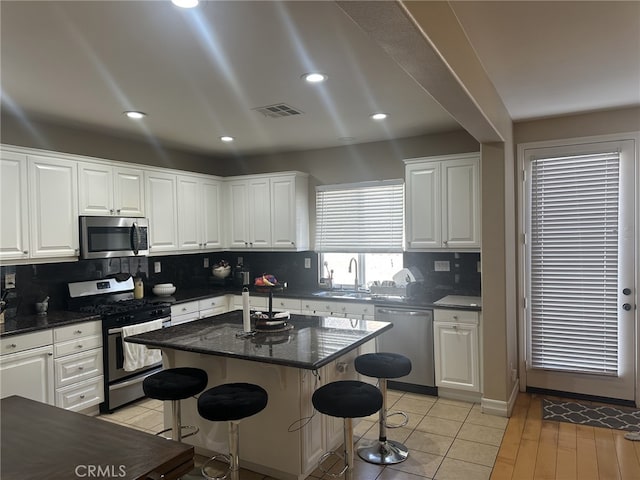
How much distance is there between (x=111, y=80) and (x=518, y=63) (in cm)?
267

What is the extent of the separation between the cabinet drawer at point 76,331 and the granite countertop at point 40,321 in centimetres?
4

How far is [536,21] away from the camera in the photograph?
2.22 meters

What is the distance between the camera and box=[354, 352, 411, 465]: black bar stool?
2.88m

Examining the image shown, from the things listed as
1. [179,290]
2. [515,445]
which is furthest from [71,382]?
Result: [515,445]

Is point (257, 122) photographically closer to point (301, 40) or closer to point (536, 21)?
point (301, 40)

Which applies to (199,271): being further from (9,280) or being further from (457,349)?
(457,349)

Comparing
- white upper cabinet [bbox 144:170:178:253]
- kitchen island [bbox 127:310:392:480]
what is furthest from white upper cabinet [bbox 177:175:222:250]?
kitchen island [bbox 127:310:392:480]

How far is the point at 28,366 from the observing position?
3.29m

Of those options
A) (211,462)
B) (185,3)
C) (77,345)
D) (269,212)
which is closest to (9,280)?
(77,345)

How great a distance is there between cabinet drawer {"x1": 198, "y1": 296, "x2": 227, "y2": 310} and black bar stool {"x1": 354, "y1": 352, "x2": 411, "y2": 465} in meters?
2.47

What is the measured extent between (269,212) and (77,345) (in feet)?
8.39

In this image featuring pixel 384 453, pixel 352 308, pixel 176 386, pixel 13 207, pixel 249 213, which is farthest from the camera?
pixel 249 213

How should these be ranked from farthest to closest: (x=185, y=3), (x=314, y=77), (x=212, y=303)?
(x=212, y=303) → (x=314, y=77) → (x=185, y=3)

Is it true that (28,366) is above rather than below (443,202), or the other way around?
below
